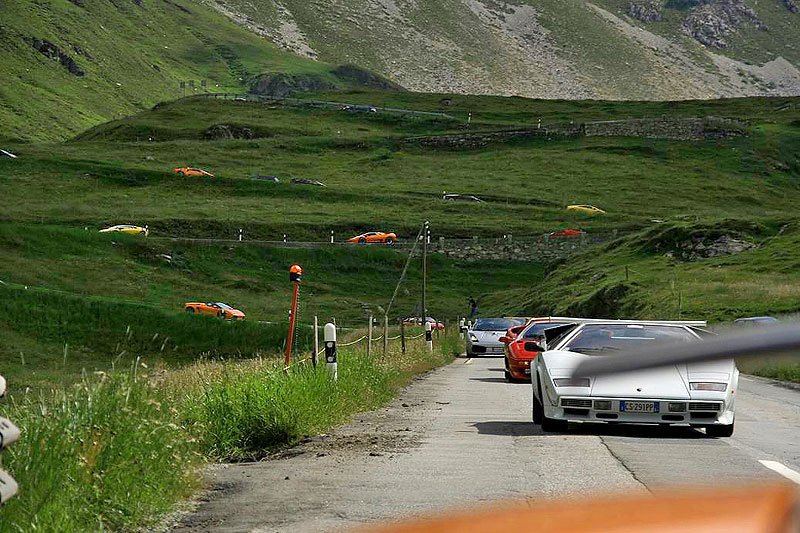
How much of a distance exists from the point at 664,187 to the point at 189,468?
11435 centimetres

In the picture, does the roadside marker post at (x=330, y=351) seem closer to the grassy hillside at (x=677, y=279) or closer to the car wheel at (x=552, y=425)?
the car wheel at (x=552, y=425)

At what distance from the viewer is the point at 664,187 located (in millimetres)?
119188

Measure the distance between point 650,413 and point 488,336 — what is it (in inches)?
989

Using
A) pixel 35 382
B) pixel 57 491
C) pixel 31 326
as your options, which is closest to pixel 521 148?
pixel 31 326

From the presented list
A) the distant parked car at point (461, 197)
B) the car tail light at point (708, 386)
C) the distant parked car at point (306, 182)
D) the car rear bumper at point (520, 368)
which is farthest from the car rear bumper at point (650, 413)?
the distant parked car at point (306, 182)

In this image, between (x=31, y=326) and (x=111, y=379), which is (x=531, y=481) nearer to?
(x=111, y=379)

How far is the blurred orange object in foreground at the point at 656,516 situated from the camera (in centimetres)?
186

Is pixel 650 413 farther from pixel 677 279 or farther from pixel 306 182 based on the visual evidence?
pixel 306 182

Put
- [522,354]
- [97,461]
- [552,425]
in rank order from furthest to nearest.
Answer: [522,354] → [552,425] → [97,461]

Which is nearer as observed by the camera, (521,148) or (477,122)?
(521,148)

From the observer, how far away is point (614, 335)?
1484 cm

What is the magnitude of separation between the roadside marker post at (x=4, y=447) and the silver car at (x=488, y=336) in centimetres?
3259

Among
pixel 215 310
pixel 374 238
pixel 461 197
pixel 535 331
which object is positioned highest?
pixel 535 331

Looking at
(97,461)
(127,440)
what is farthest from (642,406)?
(97,461)
